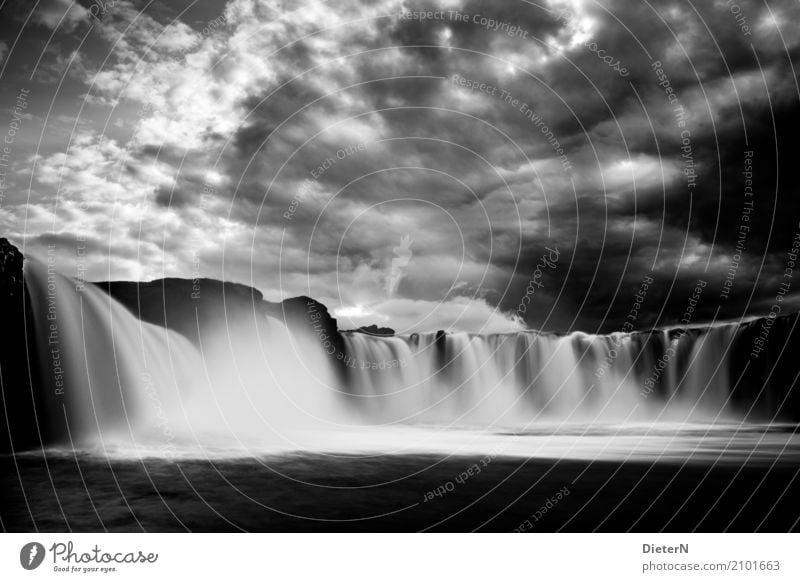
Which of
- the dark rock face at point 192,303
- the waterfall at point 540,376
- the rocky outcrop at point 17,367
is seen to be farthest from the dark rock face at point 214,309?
the rocky outcrop at point 17,367

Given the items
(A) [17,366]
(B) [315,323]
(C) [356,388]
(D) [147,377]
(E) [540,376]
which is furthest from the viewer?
(E) [540,376]

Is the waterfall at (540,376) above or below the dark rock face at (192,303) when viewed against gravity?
below

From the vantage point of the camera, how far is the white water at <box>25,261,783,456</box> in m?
25.6

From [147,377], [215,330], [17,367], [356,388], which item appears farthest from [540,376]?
[17,367]

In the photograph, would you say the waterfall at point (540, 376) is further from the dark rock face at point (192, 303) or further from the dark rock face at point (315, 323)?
the dark rock face at point (192, 303)

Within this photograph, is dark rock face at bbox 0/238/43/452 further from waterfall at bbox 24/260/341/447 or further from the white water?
the white water

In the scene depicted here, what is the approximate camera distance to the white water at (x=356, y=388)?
25.6 metres

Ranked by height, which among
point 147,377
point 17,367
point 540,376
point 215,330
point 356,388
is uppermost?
point 215,330

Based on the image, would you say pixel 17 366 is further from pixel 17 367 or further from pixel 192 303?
pixel 192 303

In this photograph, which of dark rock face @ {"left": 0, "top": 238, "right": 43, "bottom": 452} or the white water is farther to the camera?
the white water

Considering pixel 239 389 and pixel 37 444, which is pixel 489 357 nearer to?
pixel 239 389

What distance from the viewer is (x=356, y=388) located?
4812cm

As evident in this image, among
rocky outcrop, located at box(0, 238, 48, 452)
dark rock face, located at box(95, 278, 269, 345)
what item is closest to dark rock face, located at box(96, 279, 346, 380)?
dark rock face, located at box(95, 278, 269, 345)

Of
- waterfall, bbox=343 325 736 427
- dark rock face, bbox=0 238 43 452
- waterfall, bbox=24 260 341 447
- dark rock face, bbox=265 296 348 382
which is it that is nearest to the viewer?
dark rock face, bbox=0 238 43 452
